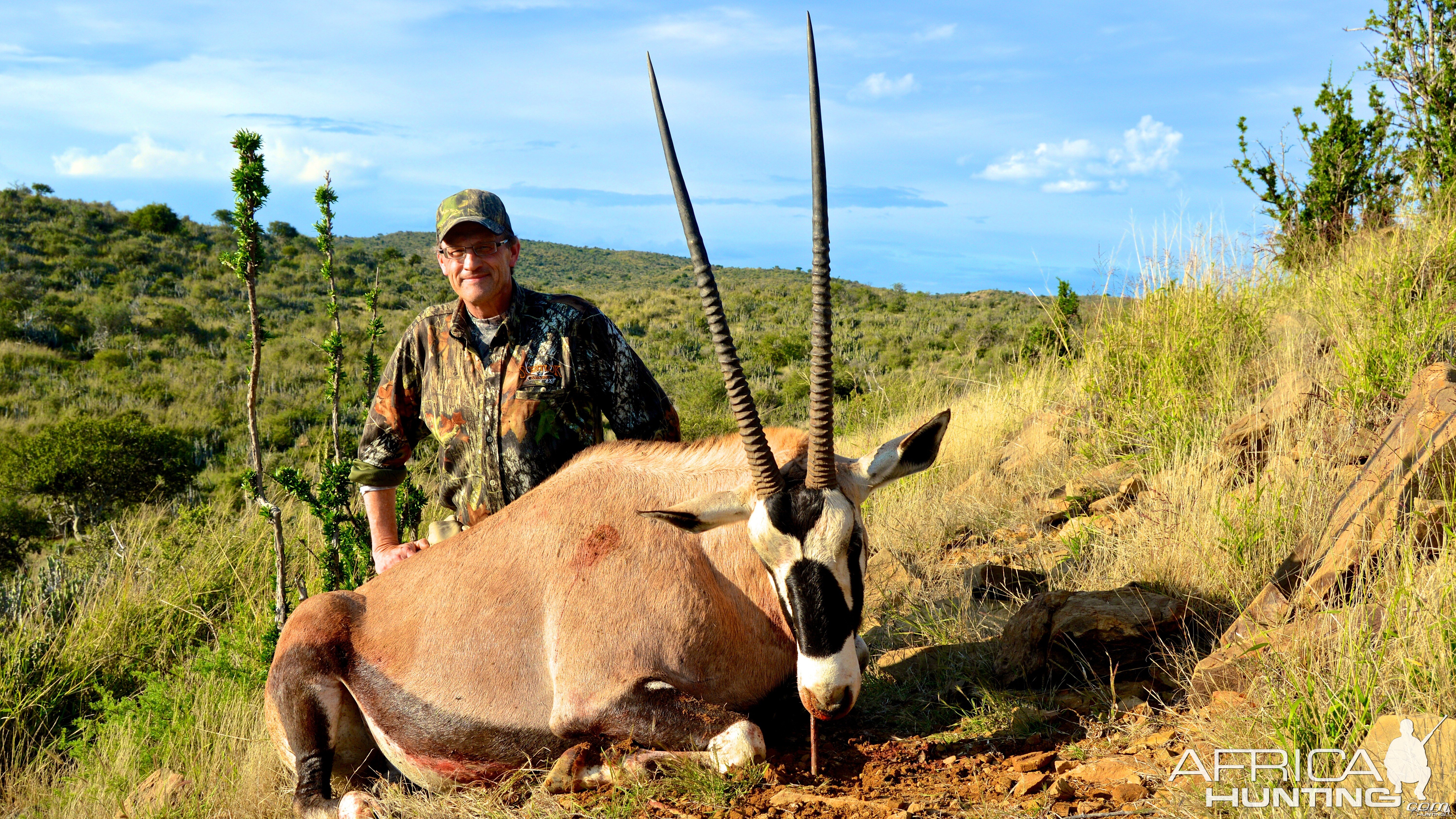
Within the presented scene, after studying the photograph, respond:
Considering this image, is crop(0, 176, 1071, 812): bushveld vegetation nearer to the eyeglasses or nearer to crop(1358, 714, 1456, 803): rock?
the eyeglasses

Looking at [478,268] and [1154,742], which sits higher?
[478,268]

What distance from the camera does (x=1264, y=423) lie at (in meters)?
6.27

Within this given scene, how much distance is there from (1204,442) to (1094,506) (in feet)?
3.20

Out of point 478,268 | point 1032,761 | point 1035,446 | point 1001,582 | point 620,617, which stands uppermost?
point 478,268

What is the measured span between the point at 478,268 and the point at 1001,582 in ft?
11.7

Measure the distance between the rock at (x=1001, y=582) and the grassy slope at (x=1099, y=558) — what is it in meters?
0.15

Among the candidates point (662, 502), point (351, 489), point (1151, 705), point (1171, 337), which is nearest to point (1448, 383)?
point (1151, 705)

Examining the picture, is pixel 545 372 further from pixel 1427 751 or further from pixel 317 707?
pixel 1427 751

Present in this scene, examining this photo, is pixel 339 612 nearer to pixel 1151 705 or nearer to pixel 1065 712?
pixel 1065 712

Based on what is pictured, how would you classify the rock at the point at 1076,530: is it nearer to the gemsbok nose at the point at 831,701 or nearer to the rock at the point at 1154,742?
the rock at the point at 1154,742

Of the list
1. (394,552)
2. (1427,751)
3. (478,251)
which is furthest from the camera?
(478,251)

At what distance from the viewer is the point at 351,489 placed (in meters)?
5.77

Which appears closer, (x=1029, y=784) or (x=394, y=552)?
(x=1029, y=784)

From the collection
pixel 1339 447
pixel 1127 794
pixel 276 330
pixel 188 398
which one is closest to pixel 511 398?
pixel 1127 794
